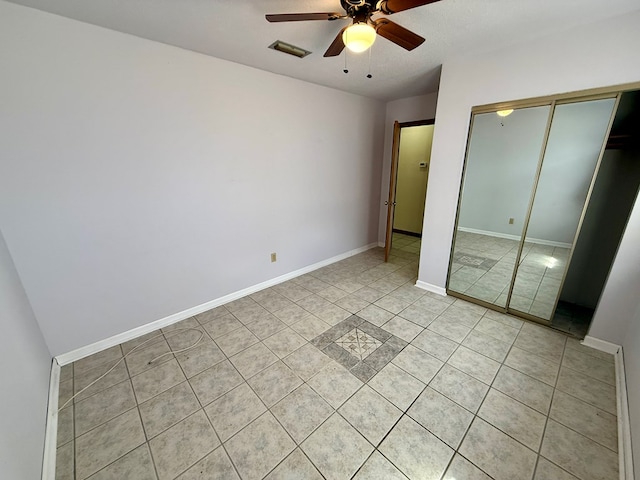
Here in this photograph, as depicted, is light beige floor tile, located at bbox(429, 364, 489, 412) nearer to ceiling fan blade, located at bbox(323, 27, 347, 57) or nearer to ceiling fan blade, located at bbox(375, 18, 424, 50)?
ceiling fan blade, located at bbox(375, 18, 424, 50)

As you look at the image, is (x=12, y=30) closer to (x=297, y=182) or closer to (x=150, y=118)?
(x=150, y=118)

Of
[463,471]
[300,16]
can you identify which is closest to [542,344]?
[463,471]

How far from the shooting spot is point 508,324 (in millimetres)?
2494

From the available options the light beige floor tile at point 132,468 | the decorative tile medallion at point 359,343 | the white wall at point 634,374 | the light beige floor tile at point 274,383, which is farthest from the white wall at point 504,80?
the light beige floor tile at point 132,468

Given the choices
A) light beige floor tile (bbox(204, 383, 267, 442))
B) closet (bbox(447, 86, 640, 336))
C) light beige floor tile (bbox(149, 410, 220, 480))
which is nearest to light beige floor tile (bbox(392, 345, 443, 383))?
light beige floor tile (bbox(204, 383, 267, 442))

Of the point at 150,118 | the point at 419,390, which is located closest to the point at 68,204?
the point at 150,118

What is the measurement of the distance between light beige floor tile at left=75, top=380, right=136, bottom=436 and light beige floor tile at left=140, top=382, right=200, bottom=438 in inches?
5.4

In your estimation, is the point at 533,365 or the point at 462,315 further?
the point at 462,315

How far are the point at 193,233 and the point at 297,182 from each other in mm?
1410

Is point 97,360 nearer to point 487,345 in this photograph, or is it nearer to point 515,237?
point 487,345

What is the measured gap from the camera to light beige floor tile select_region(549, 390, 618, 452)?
4.79 feet

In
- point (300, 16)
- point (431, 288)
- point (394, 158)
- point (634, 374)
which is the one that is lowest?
point (431, 288)

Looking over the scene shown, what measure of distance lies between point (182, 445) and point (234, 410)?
0.31 m

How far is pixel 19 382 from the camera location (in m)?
1.28
